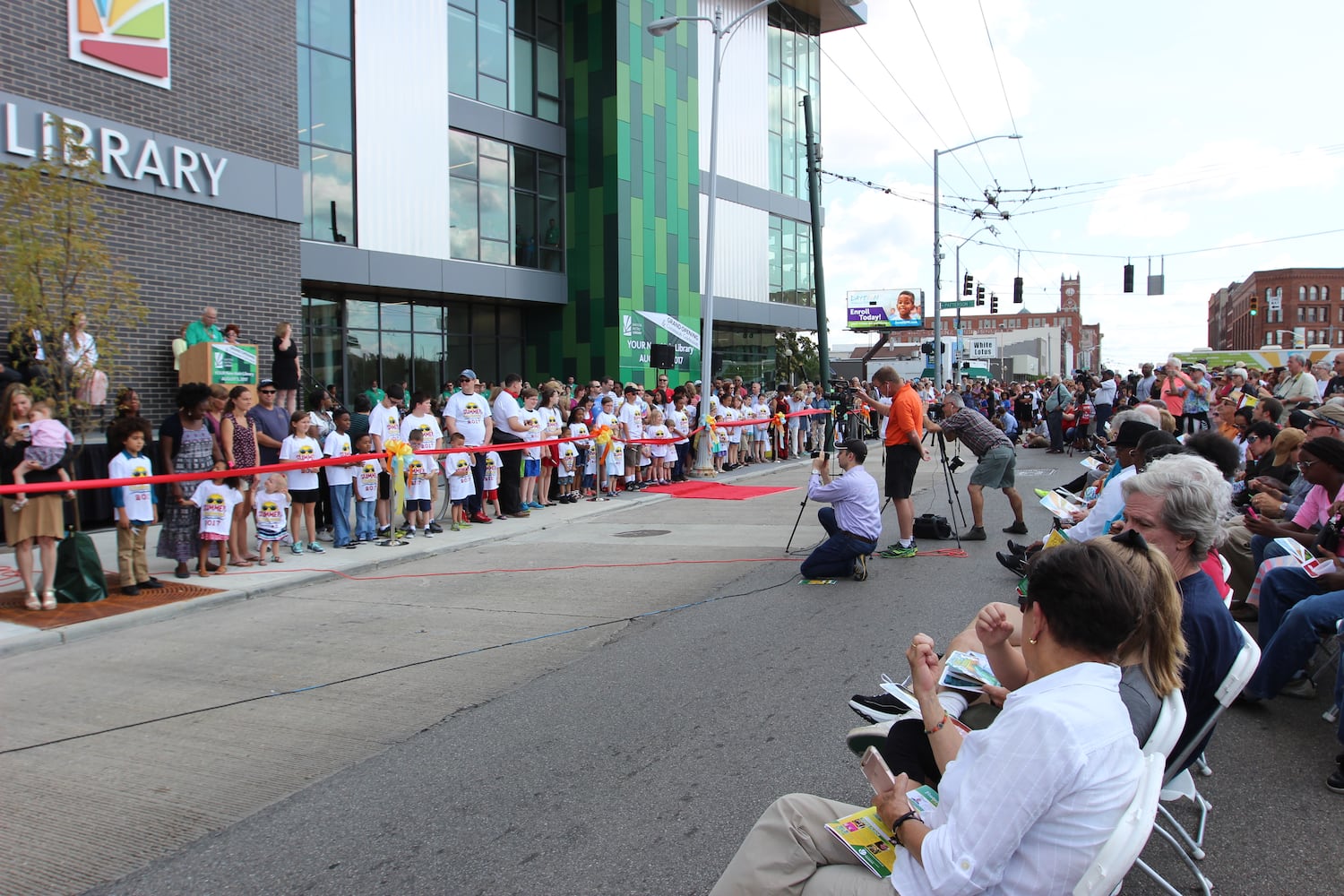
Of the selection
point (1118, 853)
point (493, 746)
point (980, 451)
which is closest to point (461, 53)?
Result: point (980, 451)

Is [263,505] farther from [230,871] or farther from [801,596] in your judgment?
[230,871]

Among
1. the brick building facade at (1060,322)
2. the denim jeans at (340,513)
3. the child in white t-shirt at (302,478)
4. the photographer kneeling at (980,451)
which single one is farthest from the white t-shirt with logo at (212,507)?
the brick building facade at (1060,322)

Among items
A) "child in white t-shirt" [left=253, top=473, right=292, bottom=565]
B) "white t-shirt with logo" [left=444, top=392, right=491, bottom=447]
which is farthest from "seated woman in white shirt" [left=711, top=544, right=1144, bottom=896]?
"white t-shirt with logo" [left=444, top=392, right=491, bottom=447]

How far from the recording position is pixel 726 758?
4547 millimetres

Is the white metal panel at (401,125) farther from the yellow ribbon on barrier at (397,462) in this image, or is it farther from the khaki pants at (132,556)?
the khaki pants at (132,556)

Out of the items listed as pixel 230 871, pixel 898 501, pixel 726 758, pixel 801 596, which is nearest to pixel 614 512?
pixel 898 501

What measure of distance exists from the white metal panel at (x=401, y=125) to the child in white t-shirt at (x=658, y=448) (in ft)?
25.7

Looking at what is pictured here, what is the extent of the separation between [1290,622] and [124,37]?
15053mm

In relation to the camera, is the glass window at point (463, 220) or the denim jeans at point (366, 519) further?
the glass window at point (463, 220)

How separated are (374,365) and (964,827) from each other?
20839 mm

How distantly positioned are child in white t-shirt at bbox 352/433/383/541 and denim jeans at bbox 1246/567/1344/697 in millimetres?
9363

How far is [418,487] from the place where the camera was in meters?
11.9

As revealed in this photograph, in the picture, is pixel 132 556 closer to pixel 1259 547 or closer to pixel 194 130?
pixel 194 130

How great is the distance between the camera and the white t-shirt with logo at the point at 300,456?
10703 millimetres
